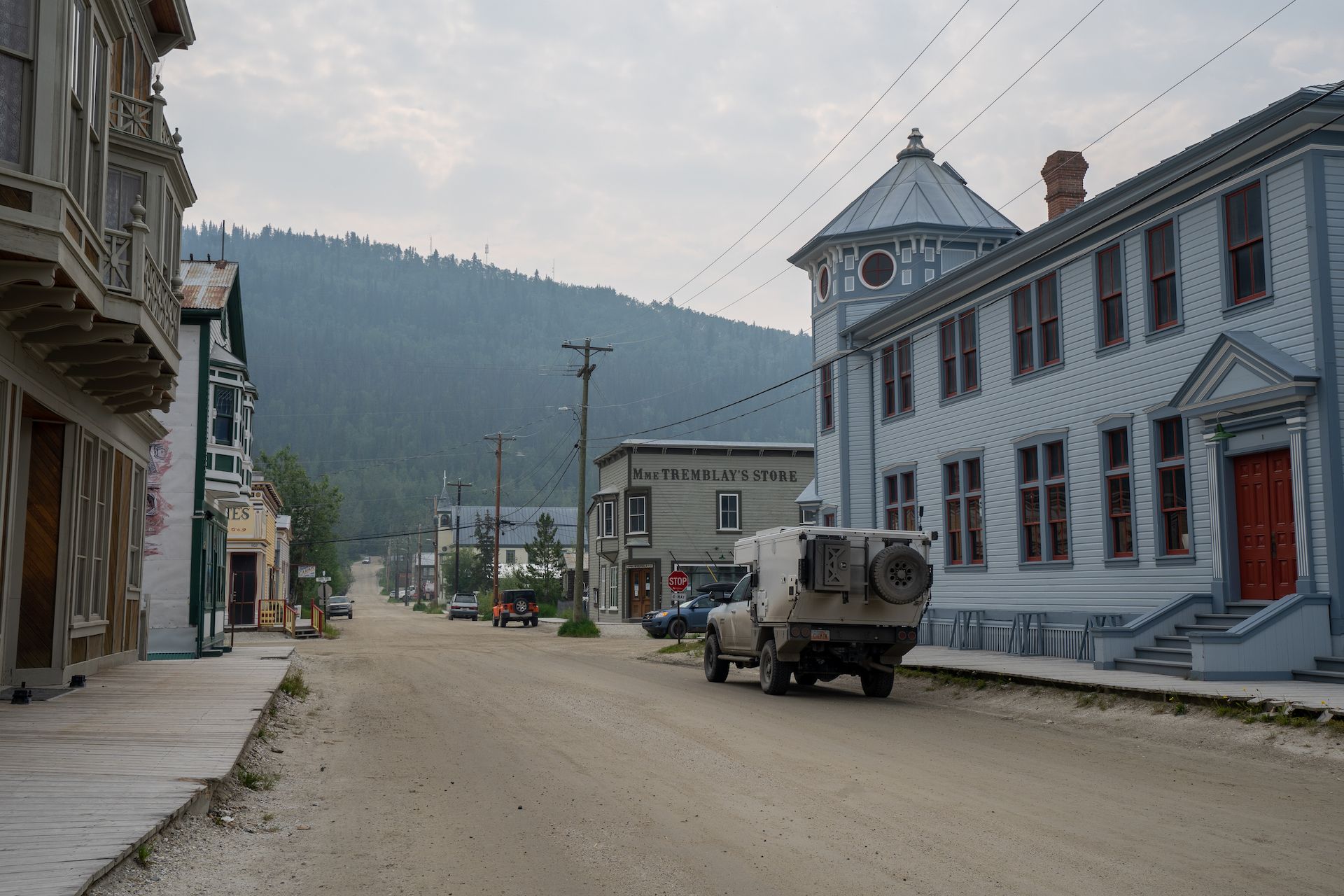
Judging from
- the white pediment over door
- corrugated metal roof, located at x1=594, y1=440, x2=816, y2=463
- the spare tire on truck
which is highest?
corrugated metal roof, located at x1=594, y1=440, x2=816, y2=463

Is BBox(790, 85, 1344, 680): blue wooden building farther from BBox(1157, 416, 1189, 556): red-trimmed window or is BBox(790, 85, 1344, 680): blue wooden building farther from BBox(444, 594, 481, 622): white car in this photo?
BBox(444, 594, 481, 622): white car

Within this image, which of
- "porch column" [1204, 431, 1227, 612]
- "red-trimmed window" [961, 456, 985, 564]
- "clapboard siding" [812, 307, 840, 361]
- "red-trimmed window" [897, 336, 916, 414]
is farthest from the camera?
"clapboard siding" [812, 307, 840, 361]

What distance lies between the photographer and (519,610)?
2394 inches


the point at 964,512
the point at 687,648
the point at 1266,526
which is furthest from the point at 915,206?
the point at 1266,526

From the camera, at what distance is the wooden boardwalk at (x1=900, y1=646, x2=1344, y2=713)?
46.8 ft

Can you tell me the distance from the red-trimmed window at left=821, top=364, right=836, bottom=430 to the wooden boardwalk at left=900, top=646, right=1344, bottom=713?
1167 centimetres

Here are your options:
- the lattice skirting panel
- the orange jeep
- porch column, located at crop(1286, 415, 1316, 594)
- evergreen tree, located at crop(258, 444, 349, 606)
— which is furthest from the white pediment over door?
evergreen tree, located at crop(258, 444, 349, 606)

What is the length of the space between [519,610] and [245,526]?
13947mm

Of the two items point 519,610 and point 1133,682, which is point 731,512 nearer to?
point 519,610

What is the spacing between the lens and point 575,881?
267 inches

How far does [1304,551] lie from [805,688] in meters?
8.19

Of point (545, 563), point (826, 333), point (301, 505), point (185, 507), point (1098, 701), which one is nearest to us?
point (1098, 701)

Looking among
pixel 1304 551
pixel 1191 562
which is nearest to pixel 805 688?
pixel 1191 562

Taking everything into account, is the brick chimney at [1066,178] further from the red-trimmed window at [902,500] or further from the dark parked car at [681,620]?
the dark parked car at [681,620]
